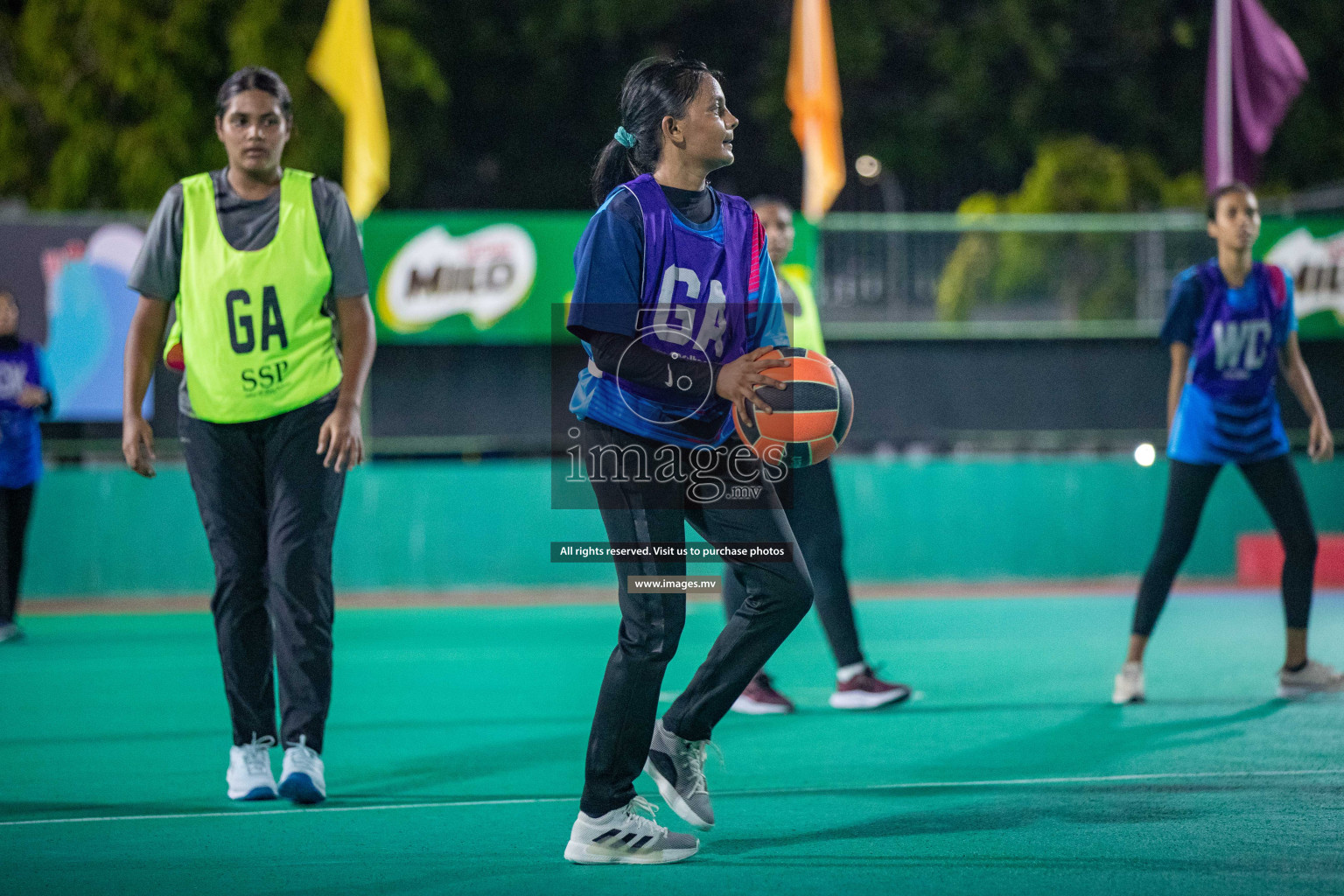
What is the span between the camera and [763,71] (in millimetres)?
29125

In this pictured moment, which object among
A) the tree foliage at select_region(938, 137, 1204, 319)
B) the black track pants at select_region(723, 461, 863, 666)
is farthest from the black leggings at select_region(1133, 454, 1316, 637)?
the tree foliage at select_region(938, 137, 1204, 319)

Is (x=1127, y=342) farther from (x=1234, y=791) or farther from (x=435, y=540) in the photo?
(x=1234, y=791)

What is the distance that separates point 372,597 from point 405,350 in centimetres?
253

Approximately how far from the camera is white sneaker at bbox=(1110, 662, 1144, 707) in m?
7.18

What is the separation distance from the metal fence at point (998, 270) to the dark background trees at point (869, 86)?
37.7 ft

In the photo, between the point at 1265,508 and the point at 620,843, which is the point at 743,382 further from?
the point at 1265,508

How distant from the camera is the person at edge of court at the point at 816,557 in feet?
22.5

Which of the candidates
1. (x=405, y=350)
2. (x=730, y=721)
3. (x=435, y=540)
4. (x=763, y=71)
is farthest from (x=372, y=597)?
(x=763, y=71)

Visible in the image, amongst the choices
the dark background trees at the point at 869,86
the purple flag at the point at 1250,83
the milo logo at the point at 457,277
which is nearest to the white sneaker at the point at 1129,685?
the milo logo at the point at 457,277

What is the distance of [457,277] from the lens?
14.6 metres

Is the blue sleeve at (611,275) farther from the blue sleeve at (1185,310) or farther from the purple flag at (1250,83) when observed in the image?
the purple flag at (1250,83)

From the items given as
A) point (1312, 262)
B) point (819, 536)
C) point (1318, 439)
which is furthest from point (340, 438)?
point (1312, 262)

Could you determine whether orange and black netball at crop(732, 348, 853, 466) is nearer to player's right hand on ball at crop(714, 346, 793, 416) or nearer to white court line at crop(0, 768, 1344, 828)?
player's right hand on ball at crop(714, 346, 793, 416)

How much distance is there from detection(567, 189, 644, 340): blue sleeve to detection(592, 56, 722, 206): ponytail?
286mm
